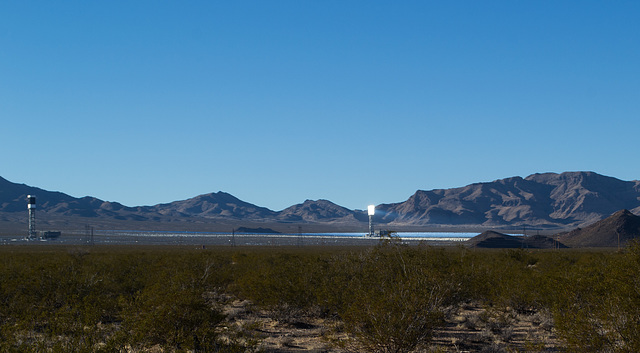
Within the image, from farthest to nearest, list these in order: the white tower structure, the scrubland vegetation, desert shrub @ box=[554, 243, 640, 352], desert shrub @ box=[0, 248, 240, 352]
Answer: the white tower structure, the scrubland vegetation, desert shrub @ box=[554, 243, 640, 352], desert shrub @ box=[0, 248, 240, 352]

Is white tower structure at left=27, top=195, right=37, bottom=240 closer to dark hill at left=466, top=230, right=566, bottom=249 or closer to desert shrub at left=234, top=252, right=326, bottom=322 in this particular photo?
dark hill at left=466, top=230, right=566, bottom=249

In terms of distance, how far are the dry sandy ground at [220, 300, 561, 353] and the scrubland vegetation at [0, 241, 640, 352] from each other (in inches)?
10.1

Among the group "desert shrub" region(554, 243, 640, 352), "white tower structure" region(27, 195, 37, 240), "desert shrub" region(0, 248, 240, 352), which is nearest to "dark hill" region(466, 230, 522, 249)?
"desert shrub" region(0, 248, 240, 352)

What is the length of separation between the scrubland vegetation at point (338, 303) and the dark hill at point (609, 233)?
10732 centimetres

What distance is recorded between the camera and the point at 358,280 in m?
17.4

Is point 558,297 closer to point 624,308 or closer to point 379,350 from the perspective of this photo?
point 624,308

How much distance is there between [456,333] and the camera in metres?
20.6

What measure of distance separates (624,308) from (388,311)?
500 cm

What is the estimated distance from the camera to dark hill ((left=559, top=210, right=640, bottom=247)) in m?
122

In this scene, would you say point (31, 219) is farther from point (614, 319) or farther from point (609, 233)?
point (614, 319)

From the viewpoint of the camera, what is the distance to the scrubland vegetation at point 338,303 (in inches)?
481

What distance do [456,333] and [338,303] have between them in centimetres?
412

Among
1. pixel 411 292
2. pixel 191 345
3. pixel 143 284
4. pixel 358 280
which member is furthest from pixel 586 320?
pixel 143 284

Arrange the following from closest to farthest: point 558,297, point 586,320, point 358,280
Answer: point 586,320 < point 358,280 < point 558,297
